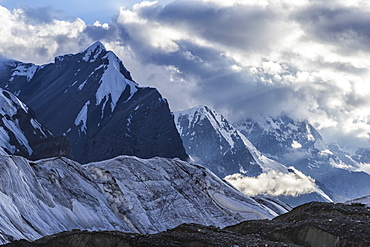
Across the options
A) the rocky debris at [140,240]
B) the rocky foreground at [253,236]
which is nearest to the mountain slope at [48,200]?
the rocky debris at [140,240]

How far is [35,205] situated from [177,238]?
4651cm

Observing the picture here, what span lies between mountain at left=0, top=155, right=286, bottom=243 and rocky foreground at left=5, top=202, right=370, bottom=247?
25.7m

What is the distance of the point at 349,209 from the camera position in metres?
79.6

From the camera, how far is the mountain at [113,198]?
90.8 m

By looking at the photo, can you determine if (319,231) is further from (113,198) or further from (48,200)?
(113,198)

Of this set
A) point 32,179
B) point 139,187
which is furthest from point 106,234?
point 139,187

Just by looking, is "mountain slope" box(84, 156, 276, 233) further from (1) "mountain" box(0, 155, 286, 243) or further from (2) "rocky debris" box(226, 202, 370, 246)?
(2) "rocky debris" box(226, 202, 370, 246)

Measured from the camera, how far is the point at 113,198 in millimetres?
113375

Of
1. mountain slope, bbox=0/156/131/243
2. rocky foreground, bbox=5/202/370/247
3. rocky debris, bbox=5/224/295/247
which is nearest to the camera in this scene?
rocky debris, bbox=5/224/295/247

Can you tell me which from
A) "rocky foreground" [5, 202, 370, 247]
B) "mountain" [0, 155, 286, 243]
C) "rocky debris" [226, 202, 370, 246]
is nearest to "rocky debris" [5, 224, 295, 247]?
"rocky foreground" [5, 202, 370, 247]

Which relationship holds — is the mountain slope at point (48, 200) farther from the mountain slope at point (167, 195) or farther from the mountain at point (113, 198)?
the mountain slope at point (167, 195)

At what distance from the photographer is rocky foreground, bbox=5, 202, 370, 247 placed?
50.8 meters

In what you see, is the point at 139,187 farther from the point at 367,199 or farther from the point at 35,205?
the point at 367,199

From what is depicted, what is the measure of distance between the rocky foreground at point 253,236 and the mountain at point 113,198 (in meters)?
25.7
